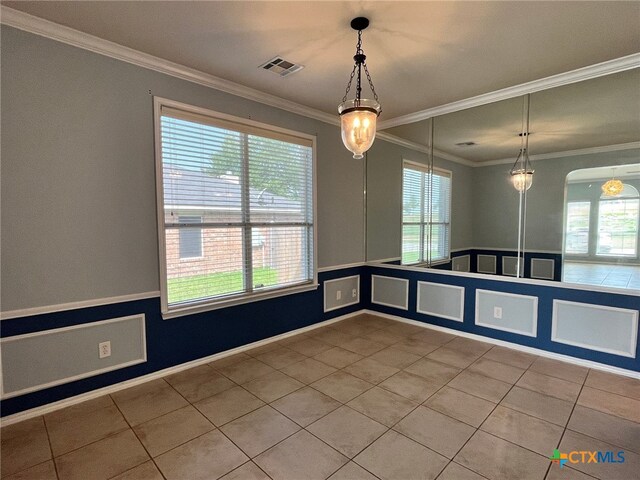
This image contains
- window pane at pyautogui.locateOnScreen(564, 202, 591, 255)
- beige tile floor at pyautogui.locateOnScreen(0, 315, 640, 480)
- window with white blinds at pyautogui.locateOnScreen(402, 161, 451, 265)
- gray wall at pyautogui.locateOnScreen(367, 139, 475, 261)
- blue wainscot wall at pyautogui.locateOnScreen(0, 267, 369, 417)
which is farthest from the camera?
gray wall at pyautogui.locateOnScreen(367, 139, 475, 261)

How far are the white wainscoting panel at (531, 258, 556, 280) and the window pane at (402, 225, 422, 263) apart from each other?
1.38 meters

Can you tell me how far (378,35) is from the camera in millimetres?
2326

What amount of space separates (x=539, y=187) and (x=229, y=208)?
3.34m

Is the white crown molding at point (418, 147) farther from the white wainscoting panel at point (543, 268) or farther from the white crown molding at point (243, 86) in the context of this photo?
the white wainscoting panel at point (543, 268)

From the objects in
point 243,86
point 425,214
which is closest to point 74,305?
point 243,86

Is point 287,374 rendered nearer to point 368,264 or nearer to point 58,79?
point 368,264

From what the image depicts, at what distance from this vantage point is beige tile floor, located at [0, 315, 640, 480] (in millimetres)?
1754

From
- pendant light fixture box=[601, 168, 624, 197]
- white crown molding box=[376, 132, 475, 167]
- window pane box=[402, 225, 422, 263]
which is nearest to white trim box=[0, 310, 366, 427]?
window pane box=[402, 225, 422, 263]

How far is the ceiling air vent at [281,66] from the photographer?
270cm

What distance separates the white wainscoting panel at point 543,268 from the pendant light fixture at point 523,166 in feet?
2.63

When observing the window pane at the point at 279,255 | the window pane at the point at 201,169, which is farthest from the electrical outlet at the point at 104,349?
the window pane at the point at 279,255

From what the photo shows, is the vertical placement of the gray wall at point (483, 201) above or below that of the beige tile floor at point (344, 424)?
above

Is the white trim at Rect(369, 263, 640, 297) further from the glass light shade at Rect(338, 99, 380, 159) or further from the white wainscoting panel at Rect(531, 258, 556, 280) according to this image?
the glass light shade at Rect(338, 99, 380, 159)

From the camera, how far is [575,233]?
10.4 feet
